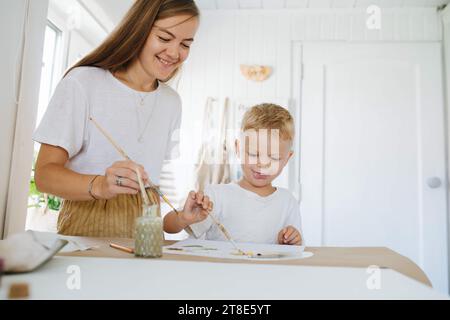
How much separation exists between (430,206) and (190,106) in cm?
174

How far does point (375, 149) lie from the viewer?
2.79 metres

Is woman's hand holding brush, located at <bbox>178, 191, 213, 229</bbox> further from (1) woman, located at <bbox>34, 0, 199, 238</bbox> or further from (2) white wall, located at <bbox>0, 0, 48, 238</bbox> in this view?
(2) white wall, located at <bbox>0, 0, 48, 238</bbox>

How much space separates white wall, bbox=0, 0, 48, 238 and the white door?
188cm

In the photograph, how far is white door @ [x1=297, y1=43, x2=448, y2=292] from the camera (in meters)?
2.71

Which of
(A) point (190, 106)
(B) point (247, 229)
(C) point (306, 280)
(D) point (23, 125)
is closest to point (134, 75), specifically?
(D) point (23, 125)

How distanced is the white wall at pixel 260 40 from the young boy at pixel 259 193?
4.79 feet

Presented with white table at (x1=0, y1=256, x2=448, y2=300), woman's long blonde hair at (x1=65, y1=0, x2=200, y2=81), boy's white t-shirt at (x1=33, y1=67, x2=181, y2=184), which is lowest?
white table at (x1=0, y1=256, x2=448, y2=300)

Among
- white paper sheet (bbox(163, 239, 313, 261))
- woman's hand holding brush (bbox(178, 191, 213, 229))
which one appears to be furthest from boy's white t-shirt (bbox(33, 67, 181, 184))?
white paper sheet (bbox(163, 239, 313, 261))

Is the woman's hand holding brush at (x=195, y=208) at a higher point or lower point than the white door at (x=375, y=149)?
lower

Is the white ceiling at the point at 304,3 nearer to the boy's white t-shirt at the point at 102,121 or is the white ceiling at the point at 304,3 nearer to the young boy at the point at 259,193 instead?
the young boy at the point at 259,193

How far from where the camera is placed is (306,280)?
1.86 feet

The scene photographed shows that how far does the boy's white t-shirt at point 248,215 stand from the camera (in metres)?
1.24

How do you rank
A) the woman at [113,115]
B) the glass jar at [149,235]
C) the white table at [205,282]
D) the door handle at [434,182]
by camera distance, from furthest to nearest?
1. the door handle at [434,182]
2. the woman at [113,115]
3. the glass jar at [149,235]
4. the white table at [205,282]

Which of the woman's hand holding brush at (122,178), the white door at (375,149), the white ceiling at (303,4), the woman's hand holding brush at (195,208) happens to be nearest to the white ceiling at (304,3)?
the white ceiling at (303,4)
